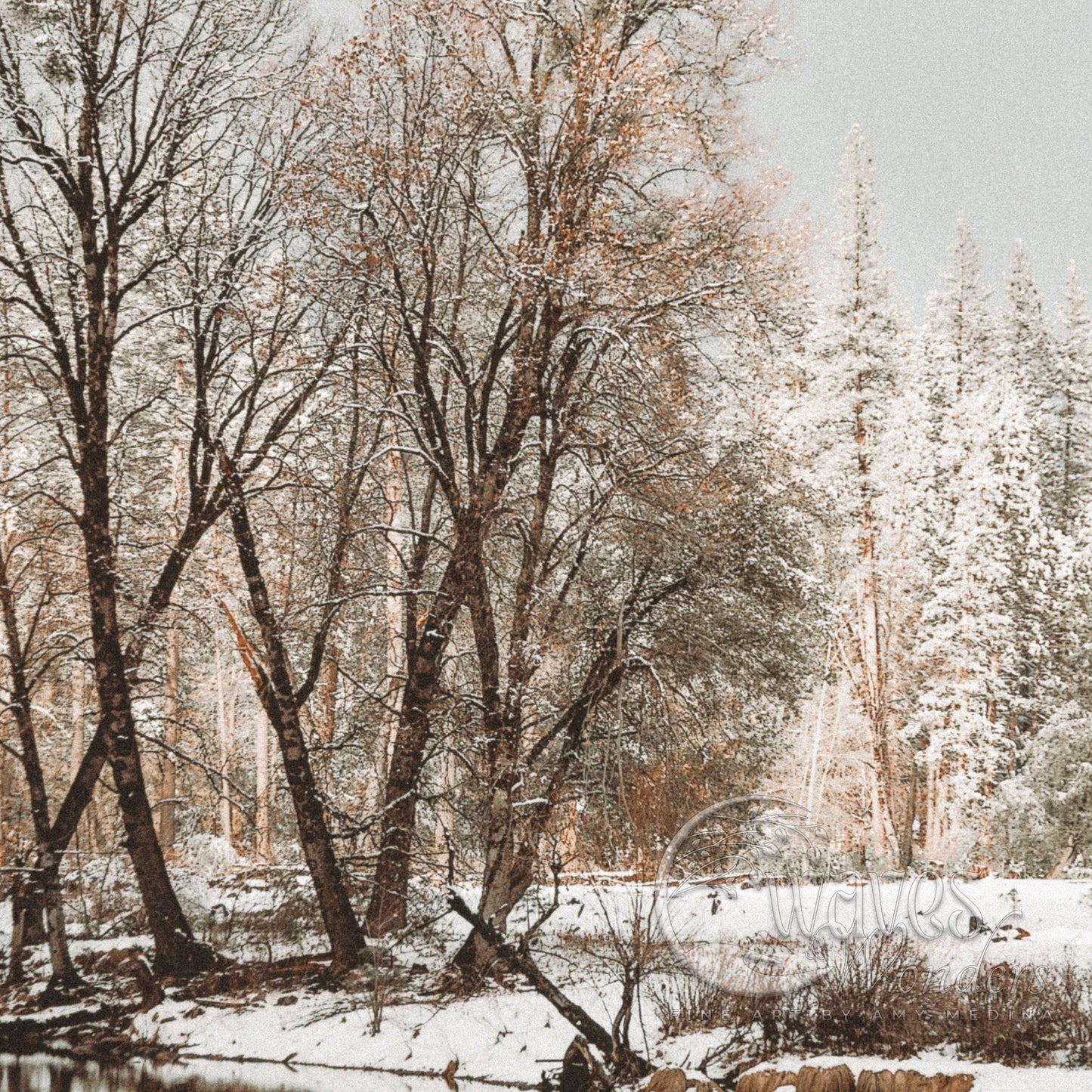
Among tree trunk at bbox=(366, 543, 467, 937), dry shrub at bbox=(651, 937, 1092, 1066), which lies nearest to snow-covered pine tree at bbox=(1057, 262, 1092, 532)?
dry shrub at bbox=(651, 937, 1092, 1066)

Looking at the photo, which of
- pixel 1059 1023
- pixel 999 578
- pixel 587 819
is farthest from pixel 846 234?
pixel 1059 1023

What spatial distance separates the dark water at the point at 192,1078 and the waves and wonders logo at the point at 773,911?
281cm

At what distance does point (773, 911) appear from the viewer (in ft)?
37.9

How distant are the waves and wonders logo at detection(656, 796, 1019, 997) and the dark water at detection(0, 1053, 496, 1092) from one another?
2809 mm

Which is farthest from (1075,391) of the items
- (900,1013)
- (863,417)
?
(900,1013)

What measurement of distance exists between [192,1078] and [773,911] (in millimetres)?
6534

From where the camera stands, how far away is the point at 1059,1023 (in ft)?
26.2

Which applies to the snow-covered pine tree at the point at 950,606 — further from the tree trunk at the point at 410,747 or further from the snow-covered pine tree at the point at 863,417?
the tree trunk at the point at 410,747

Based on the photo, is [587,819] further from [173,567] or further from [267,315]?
[267,315]

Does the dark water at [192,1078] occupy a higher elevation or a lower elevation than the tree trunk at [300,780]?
lower

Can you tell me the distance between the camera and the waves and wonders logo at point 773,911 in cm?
970

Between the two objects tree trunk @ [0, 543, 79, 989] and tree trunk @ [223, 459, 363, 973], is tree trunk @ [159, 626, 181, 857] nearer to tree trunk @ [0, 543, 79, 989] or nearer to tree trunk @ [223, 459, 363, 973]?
tree trunk @ [0, 543, 79, 989]

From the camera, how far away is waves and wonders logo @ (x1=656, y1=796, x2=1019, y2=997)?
970 centimetres

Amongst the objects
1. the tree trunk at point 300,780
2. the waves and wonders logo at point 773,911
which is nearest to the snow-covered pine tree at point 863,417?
the waves and wonders logo at point 773,911
